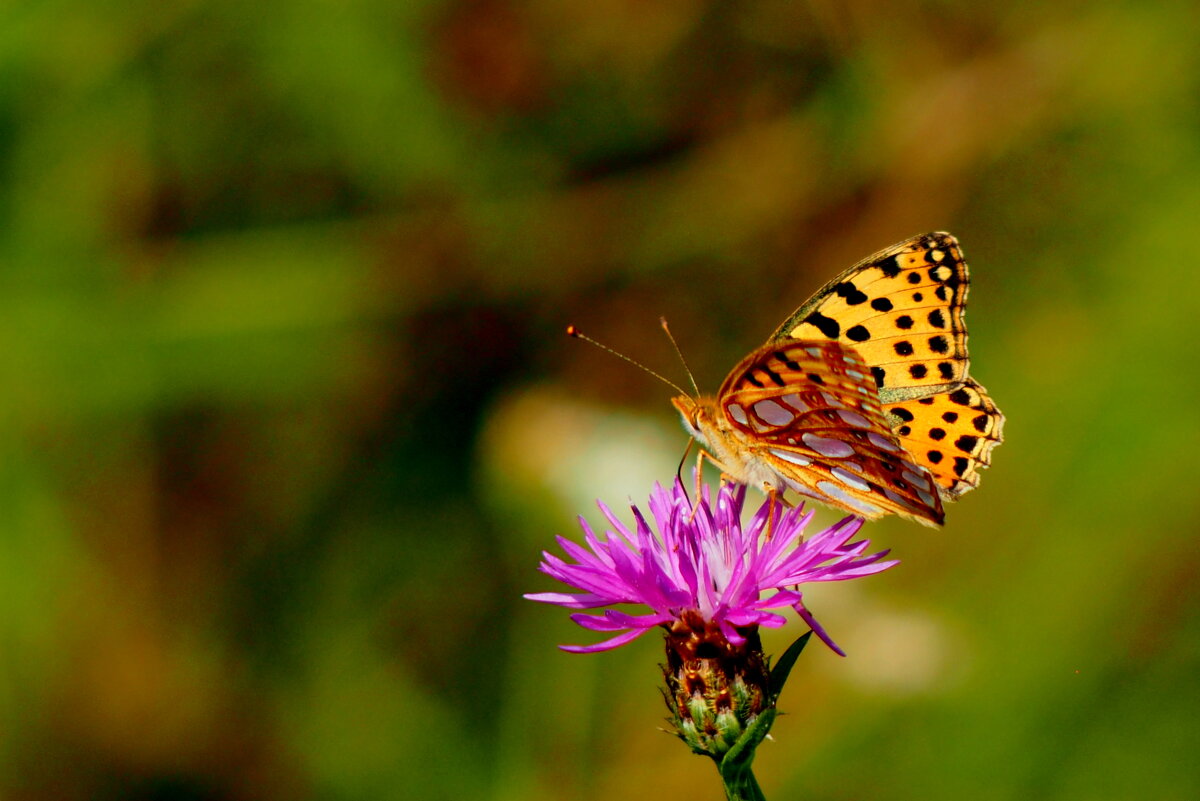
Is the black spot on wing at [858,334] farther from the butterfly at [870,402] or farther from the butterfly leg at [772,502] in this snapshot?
the butterfly leg at [772,502]

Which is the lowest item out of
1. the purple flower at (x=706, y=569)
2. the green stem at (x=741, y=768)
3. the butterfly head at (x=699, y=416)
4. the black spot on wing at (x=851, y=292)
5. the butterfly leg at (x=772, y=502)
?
the green stem at (x=741, y=768)

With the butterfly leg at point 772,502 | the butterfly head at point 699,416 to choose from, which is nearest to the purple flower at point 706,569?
the butterfly leg at point 772,502

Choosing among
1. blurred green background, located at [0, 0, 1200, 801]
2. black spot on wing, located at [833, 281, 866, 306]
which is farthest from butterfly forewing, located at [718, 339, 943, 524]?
blurred green background, located at [0, 0, 1200, 801]

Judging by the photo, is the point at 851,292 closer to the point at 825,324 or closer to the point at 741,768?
the point at 825,324

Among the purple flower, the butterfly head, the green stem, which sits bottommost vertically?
the green stem

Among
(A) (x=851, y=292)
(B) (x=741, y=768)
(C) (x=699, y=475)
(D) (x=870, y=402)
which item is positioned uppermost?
(A) (x=851, y=292)

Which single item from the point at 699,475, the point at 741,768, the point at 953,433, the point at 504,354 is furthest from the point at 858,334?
the point at 504,354

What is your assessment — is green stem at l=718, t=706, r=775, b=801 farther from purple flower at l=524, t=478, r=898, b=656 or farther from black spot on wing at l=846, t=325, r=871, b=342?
black spot on wing at l=846, t=325, r=871, b=342
